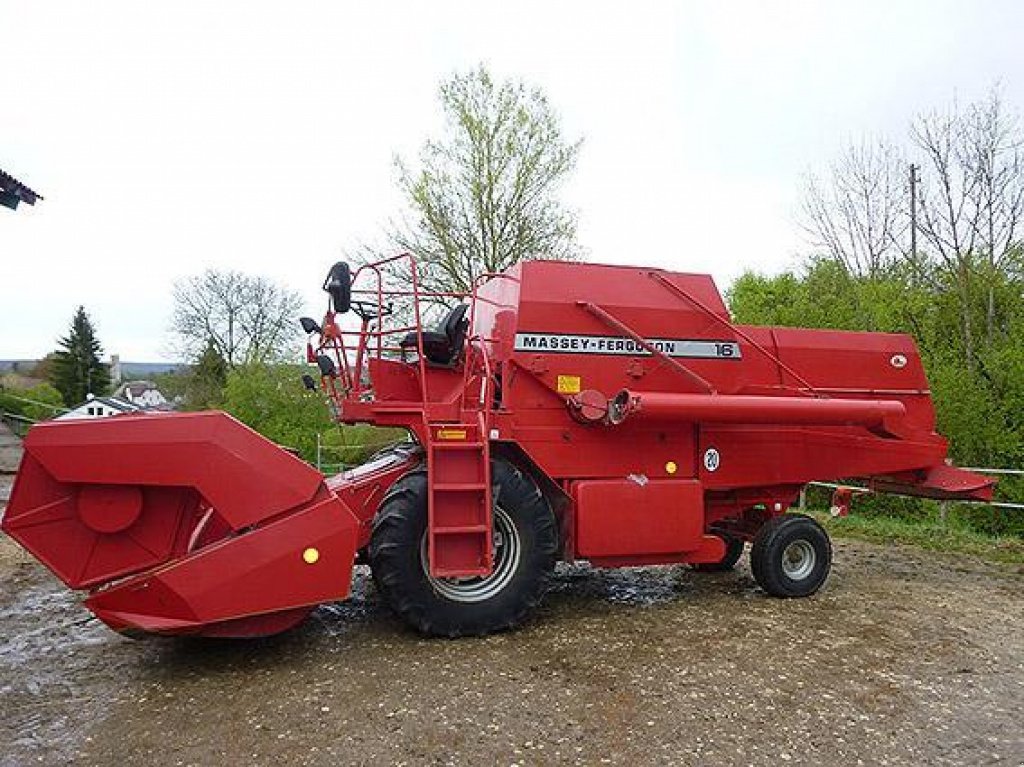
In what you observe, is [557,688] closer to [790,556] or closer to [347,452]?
[790,556]

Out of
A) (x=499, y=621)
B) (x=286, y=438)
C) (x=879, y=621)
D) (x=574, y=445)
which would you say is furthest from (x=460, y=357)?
(x=286, y=438)

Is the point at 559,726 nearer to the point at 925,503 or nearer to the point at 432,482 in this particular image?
the point at 432,482

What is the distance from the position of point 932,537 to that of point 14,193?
11.7 metres

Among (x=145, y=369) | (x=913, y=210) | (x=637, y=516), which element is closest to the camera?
(x=637, y=516)

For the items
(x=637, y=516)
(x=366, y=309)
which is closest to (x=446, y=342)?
(x=366, y=309)

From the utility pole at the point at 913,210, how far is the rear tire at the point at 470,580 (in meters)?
11.6

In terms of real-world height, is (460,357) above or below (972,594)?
above

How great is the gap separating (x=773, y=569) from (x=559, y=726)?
2.79 metres

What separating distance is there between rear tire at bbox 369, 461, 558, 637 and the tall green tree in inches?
1496

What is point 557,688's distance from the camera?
162 inches

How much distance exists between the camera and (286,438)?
20375 millimetres

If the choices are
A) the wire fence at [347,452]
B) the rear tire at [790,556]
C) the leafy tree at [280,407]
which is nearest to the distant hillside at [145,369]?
the leafy tree at [280,407]

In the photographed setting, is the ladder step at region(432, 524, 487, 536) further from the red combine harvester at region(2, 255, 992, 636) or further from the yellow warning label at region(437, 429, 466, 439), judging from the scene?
the yellow warning label at region(437, 429, 466, 439)

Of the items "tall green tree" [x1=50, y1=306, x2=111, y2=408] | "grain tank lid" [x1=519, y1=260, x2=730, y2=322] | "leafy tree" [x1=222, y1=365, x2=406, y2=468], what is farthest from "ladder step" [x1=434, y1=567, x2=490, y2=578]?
"tall green tree" [x1=50, y1=306, x2=111, y2=408]
